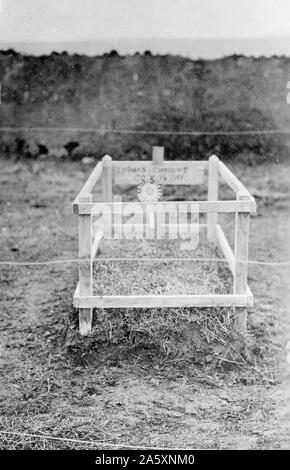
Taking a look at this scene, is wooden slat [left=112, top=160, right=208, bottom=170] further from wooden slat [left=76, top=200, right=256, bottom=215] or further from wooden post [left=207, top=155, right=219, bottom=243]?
wooden slat [left=76, top=200, right=256, bottom=215]

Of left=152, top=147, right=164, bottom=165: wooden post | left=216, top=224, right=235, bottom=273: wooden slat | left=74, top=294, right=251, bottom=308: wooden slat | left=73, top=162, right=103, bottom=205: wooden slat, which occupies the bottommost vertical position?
left=74, top=294, right=251, bottom=308: wooden slat

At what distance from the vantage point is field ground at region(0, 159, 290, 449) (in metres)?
3.49

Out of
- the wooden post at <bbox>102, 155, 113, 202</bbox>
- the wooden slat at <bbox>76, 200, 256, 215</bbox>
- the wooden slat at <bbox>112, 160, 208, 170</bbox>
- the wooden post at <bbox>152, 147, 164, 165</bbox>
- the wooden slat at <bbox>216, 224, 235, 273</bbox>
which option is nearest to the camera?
the wooden slat at <bbox>76, 200, 256, 215</bbox>

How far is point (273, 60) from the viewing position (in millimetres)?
8969

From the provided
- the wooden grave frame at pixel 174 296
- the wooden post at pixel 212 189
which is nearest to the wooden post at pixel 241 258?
the wooden grave frame at pixel 174 296

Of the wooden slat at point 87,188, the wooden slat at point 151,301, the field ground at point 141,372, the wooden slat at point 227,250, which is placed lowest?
the field ground at point 141,372

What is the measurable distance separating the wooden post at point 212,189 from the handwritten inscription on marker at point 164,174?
0.82ft

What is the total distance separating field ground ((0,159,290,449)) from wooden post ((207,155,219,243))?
0.55m

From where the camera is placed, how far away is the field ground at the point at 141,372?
11.5ft

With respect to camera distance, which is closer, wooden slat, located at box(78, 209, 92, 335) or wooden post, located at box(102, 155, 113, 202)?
wooden slat, located at box(78, 209, 92, 335)

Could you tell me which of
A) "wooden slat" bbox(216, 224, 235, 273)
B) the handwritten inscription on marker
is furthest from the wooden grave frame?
the handwritten inscription on marker

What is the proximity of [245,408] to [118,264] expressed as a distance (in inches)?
71.0

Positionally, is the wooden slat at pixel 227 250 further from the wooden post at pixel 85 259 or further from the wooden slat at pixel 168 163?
the wooden post at pixel 85 259
